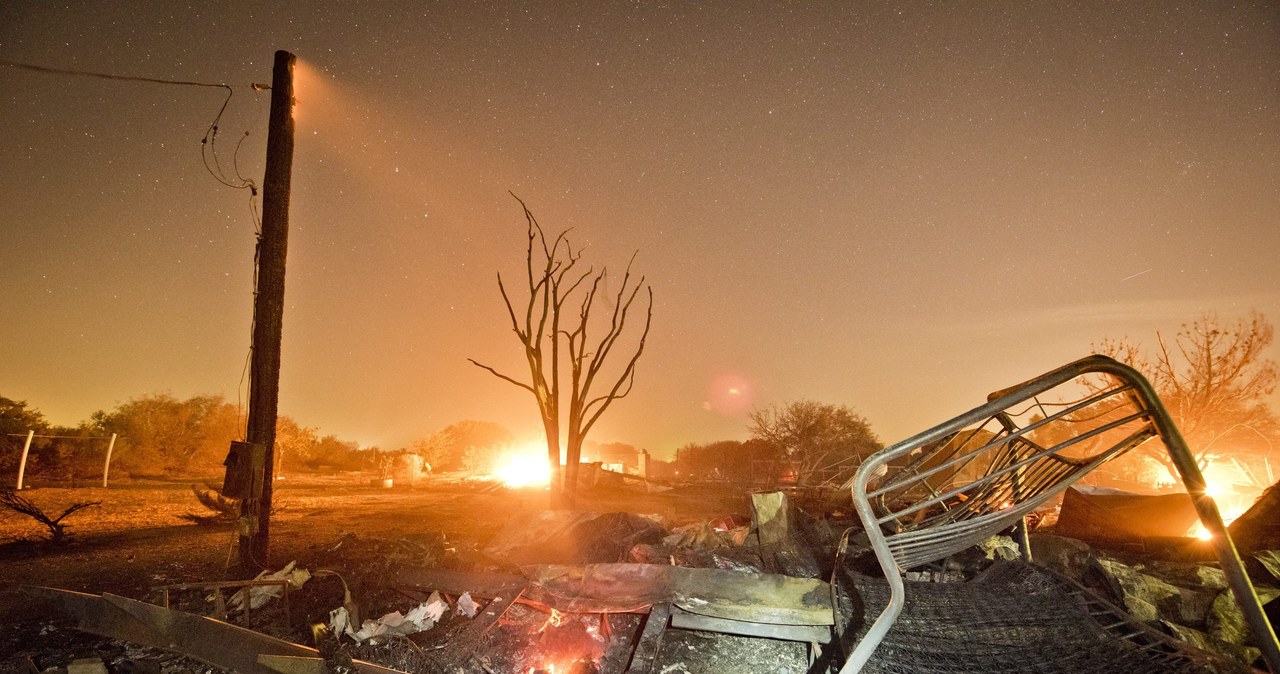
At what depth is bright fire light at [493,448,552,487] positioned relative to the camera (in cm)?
2462

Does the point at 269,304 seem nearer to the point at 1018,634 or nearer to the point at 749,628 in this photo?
the point at 749,628

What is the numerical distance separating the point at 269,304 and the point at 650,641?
601 cm

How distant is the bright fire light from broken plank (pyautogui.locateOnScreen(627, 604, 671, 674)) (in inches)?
725

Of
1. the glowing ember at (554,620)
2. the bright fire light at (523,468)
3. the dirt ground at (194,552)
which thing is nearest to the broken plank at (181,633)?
the dirt ground at (194,552)

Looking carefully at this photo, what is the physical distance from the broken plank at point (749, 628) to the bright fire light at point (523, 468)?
730 inches

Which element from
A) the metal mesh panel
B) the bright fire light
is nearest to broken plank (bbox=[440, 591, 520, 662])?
the metal mesh panel

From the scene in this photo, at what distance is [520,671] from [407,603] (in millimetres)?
1755

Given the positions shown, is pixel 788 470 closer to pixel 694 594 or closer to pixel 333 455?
pixel 694 594

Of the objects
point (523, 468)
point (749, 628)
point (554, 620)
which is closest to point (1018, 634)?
point (749, 628)

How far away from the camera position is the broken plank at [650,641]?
439cm

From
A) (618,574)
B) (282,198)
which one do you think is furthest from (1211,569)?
(282,198)

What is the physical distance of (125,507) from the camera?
1166 centimetres

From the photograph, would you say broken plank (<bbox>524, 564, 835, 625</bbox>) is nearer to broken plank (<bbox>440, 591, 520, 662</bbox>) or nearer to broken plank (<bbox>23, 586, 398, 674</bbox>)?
broken plank (<bbox>440, 591, 520, 662</bbox>)

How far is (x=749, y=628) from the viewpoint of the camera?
490cm
